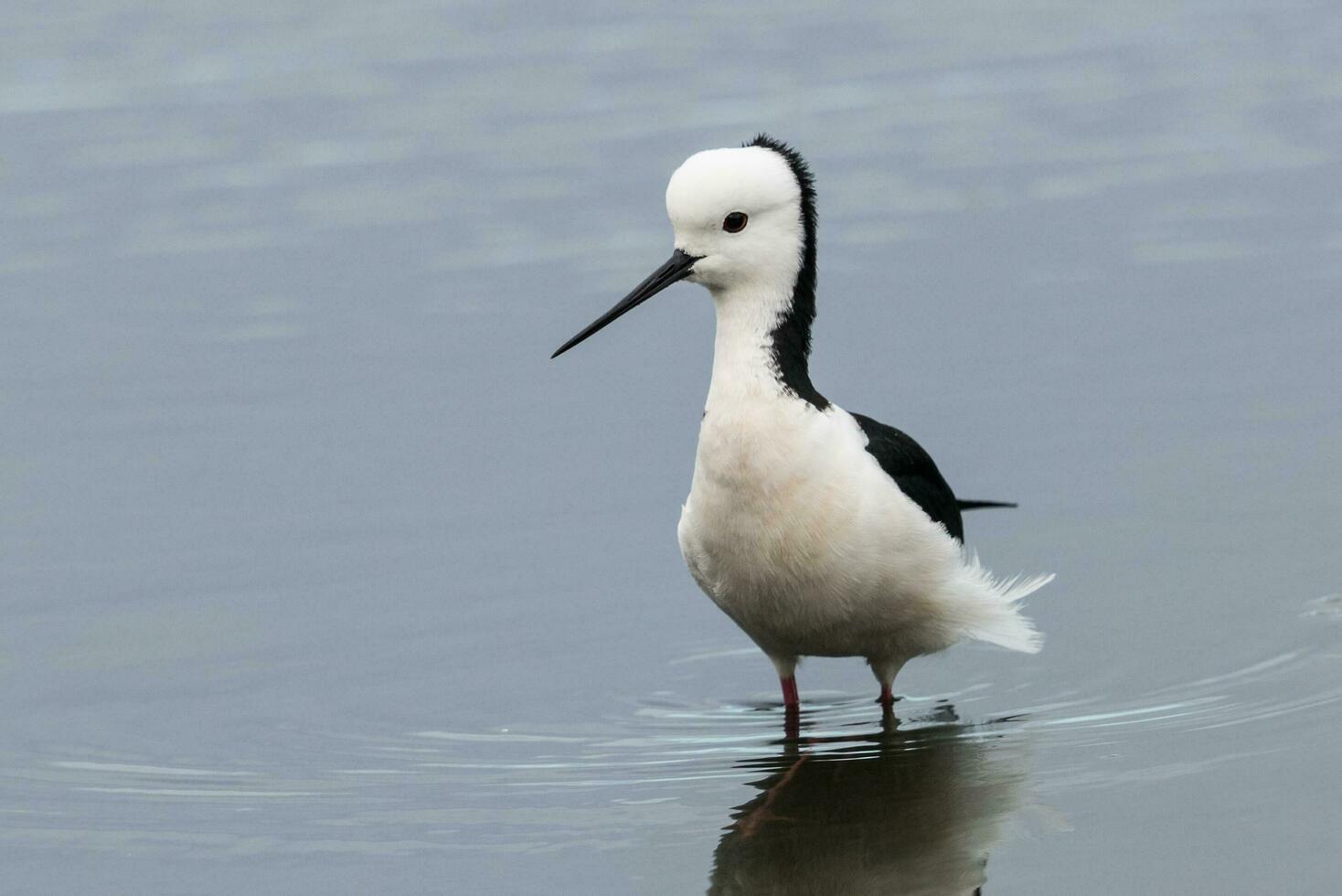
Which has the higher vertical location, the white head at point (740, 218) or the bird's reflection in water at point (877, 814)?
the white head at point (740, 218)

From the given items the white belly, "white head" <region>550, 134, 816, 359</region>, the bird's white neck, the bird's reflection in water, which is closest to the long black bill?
"white head" <region>550, 134, 816, 359</region>

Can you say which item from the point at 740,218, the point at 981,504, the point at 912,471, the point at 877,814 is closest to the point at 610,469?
the point at 981,504

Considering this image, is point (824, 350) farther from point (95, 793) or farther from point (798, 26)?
point (798, 26)

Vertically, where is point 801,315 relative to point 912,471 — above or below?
above

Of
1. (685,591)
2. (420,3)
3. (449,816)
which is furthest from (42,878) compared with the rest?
(420,3)

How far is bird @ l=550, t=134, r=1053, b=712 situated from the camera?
6941 millimetres

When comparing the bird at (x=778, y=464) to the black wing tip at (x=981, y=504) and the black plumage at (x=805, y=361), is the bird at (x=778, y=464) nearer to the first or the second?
the black plumage at (x=805, y=361)

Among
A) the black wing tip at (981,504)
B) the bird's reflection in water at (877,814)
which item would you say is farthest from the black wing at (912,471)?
the bird's reflection in water at (877,814)

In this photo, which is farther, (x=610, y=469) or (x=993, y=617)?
(x=610, y=469)

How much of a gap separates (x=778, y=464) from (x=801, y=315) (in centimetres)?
55

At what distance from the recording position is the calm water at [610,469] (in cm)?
641

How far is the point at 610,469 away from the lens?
952 cm

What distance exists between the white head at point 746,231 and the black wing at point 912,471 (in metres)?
0.46

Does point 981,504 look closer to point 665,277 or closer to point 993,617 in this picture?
→ point 993,617
